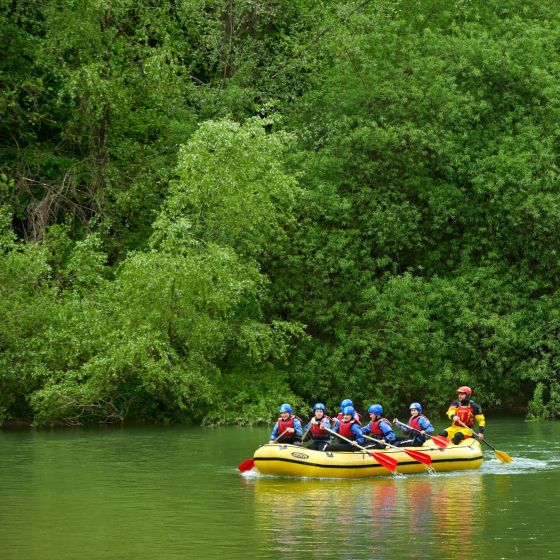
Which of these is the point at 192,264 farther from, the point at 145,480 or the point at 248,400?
the point at 145,480

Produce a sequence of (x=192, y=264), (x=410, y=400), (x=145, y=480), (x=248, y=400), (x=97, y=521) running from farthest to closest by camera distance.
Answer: (x=410, y=400) < (x=248, y=400) < (x=192, y=264) < (x=145, y=480) < (x=97, y=521)

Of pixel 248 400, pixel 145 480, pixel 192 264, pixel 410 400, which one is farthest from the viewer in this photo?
pixel 410 400

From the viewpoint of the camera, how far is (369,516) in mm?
19094

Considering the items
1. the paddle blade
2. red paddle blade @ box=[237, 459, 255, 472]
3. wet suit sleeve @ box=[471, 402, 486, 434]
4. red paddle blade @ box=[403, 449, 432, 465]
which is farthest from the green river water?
wet suit sleeve @ box=[471, 402, 486, 434]

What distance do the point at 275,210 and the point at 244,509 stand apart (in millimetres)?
18762

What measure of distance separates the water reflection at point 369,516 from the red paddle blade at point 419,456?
38 cm

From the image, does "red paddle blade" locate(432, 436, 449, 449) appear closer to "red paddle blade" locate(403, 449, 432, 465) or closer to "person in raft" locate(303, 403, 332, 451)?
"red paddle blade" locate(403, 449, 432, 465)

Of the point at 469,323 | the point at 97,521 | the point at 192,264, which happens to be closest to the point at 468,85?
the point at 469,323

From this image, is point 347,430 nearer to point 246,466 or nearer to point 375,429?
point 375,429

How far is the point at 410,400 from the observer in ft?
131

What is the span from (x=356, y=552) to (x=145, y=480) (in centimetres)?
843

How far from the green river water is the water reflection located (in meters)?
0.02

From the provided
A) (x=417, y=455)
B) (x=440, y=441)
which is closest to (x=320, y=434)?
(x=417, y=455)

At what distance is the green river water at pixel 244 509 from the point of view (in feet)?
53.7
